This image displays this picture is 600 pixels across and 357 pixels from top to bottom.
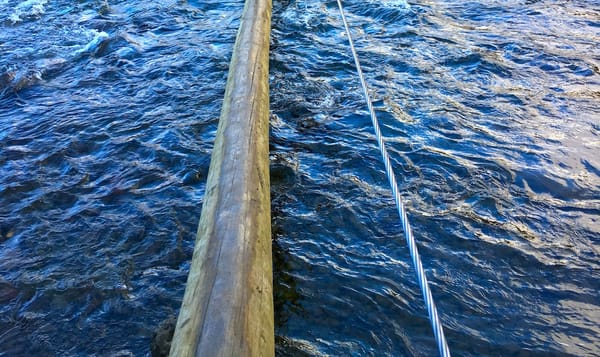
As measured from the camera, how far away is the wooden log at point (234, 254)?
2.44 meters

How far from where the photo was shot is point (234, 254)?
293 centimetres

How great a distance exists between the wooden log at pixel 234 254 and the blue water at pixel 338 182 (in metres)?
0.61

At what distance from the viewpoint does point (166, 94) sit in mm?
6520

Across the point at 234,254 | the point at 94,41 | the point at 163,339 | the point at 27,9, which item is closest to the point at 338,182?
the point at 234,254

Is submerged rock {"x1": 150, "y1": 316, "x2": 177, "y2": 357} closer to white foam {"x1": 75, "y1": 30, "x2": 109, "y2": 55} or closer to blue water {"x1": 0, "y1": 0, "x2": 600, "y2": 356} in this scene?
blue water {"x1": 0, "y1": 0, "x2": 600, "y2": 356}

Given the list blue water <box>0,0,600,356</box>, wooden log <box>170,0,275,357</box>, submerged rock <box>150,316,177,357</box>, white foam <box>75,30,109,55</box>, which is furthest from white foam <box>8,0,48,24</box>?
submerged rock <box>150,316,177,357</box>

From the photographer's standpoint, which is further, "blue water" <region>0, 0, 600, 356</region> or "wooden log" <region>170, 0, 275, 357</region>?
"blue water" <region>0, 0, 600, 356</region>

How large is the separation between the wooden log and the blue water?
Result: 2.00 ft

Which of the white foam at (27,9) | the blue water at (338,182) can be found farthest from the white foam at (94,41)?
the white foam at (27,9)

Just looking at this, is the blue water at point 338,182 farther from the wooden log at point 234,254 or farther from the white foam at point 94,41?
the wooden log at point 234,254

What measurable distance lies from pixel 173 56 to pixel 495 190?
4919mm

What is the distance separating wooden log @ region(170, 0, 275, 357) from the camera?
2441mm

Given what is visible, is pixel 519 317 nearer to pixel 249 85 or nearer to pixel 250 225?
pixel 250 225

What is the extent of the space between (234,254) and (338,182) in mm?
2045
